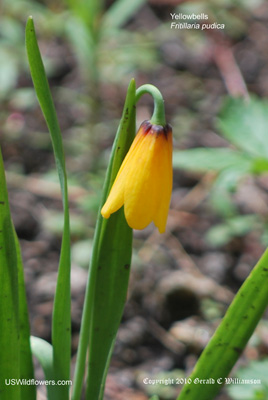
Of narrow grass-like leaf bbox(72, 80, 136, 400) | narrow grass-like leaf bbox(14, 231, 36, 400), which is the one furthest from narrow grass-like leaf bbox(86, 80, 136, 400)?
narrow grass-like leaf bbox(14, 231, 36, 400)

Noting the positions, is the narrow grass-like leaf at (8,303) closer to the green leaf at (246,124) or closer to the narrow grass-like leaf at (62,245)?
the narrow grass-like leaf at (62,245)

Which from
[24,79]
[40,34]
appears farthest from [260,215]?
[40,34]

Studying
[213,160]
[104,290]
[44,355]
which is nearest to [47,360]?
[44,355]

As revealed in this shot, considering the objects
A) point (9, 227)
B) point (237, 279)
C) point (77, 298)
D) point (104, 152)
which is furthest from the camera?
point (104, 152)

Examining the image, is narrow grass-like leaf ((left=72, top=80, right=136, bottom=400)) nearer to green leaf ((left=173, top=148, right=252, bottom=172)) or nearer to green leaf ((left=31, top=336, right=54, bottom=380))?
green leaf ((left=31, top=336, right=54, bottom=380))

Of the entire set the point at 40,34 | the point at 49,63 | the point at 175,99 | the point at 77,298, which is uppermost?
the point at 40,34

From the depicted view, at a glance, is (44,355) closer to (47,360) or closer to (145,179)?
(47,360)

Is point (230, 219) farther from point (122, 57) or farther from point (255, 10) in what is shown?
point (255, 10)
